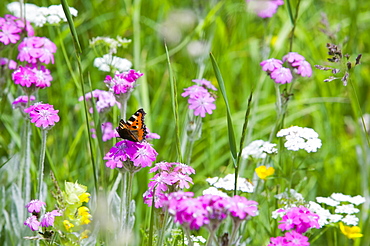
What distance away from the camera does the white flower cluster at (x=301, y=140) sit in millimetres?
1431

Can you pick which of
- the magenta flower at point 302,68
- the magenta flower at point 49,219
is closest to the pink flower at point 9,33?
the magenta flower at point 49,219

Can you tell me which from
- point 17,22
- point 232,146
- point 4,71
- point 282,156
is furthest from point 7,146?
point 232,146

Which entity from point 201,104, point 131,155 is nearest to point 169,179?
point 131,155

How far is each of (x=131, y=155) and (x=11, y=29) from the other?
767 mm

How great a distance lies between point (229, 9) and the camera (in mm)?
2842

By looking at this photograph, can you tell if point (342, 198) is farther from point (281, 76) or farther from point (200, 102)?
point (200, 102)

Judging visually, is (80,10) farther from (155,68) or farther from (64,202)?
(64,202)

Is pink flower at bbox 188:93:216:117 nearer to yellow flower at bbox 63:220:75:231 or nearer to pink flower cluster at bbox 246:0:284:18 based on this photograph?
yellow flower at bbox 63:220:75:231

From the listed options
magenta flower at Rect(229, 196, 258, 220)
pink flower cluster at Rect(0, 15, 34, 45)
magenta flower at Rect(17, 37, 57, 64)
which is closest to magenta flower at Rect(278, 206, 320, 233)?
magenta flower at Rect(229, 196, 258, 220)

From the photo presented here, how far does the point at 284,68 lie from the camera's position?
1.56m

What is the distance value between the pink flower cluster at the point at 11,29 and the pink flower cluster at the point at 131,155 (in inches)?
26.0

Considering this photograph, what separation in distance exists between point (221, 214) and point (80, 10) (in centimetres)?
230

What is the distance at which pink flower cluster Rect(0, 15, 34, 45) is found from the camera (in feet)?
5.24

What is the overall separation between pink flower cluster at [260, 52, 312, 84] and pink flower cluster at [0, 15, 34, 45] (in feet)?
2.56
